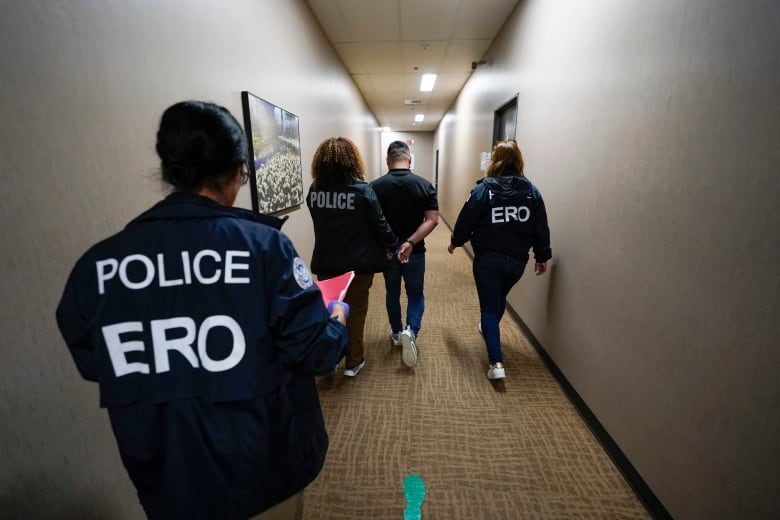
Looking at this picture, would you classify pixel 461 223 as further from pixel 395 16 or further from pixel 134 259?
pixel 395 16

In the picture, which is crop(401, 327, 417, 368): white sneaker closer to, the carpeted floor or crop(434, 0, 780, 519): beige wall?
the carpeted floor

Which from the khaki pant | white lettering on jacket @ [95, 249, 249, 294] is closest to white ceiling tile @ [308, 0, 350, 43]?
white lettering on jacket @ [95, 249, 249, 294]

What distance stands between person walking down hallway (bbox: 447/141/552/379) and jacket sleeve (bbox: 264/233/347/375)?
5.11ft

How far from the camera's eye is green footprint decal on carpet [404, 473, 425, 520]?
1401mm

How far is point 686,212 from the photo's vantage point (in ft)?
4.07

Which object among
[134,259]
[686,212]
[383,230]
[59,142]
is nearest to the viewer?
[134,259]

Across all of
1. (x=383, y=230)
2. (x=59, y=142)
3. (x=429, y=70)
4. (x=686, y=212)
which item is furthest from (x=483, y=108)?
(x=59, y=142)

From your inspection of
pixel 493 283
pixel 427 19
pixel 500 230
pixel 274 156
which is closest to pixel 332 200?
pixel 274 156

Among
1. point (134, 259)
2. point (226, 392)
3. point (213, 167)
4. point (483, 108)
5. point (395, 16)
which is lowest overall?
point (226, 392)

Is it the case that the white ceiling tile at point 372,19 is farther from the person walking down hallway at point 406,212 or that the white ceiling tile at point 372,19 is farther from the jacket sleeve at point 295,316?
the jacket sleeve at point 295,316

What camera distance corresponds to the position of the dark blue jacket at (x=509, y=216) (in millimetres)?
2080

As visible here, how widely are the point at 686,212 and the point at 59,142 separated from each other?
193 cm

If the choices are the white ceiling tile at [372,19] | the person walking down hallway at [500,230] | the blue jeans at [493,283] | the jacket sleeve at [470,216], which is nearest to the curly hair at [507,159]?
the person walking down hallway at [500,230]

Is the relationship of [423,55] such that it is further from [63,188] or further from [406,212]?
[63,188]
